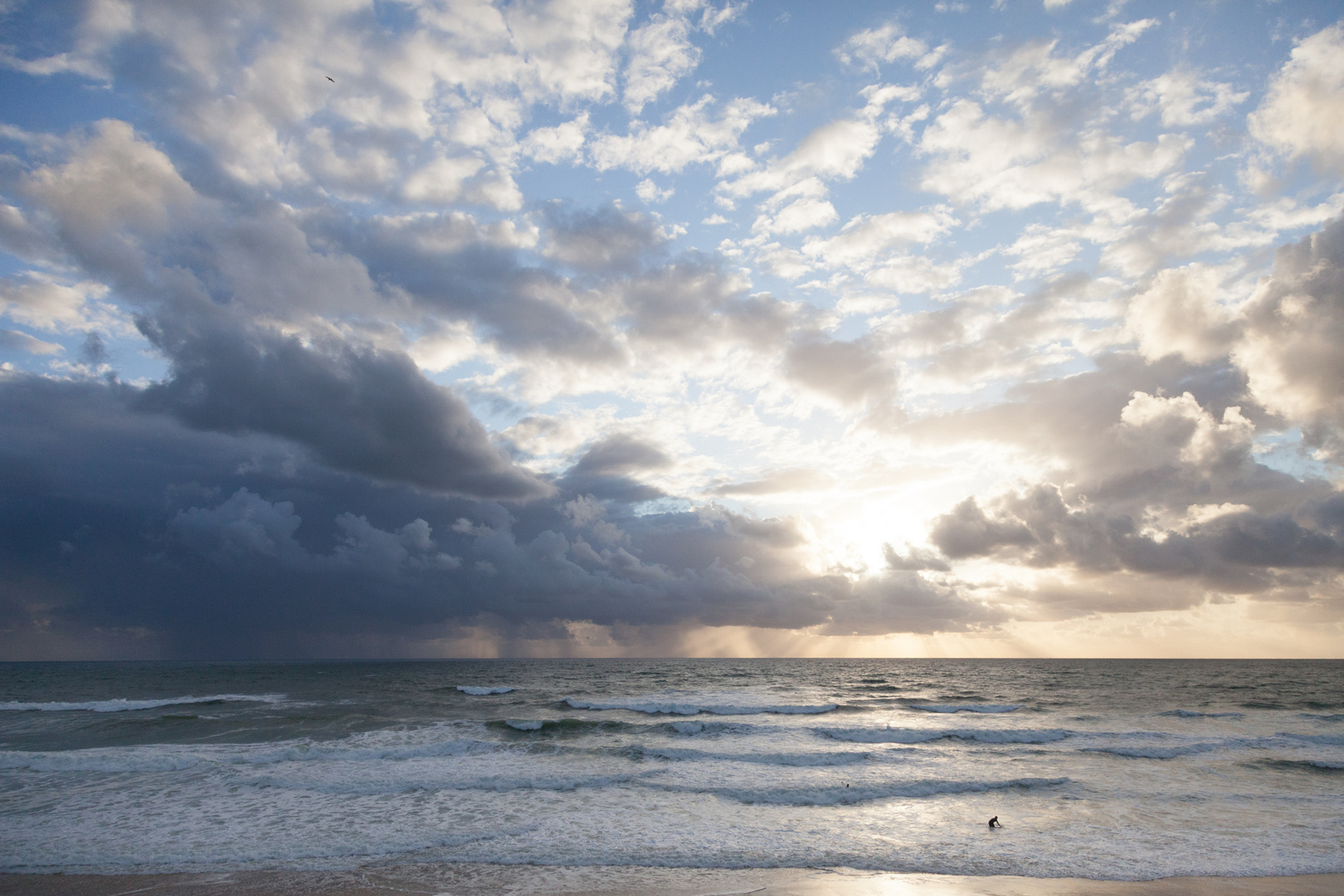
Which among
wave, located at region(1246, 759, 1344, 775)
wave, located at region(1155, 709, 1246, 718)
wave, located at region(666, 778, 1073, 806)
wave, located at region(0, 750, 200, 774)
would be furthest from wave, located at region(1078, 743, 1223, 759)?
wave, located at region(0, 750, 200, 774)

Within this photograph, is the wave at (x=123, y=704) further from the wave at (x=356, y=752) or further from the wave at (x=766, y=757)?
the wave at (x=766, y=757)

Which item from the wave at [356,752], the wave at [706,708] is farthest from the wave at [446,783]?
the wave at [706,708]

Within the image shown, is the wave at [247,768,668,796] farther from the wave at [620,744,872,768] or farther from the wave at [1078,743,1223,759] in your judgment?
the wave at [1078,743,1223,759]

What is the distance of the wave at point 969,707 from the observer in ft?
145

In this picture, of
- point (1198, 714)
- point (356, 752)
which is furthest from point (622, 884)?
point (1198, 714)

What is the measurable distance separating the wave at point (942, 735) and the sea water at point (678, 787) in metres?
0.22

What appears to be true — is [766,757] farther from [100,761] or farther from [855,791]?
[100,761]

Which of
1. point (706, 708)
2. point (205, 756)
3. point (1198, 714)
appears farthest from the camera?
point (706, 708)

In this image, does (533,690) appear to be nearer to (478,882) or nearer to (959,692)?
(959,692)

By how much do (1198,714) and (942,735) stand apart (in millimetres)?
21981

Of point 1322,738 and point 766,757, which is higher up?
point 1322,738

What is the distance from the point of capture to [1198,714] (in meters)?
40.7

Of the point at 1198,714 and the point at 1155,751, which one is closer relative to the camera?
the point at 1155,751

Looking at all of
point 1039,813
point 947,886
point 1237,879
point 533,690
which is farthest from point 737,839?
point 533,690
